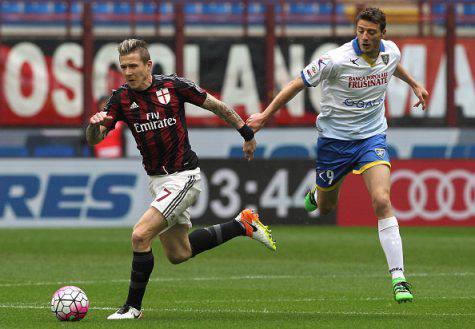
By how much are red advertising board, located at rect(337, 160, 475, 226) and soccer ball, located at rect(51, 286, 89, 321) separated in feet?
36.3

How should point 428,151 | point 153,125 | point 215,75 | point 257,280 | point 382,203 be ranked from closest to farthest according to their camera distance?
1. point 153,125
2. point 382,203
3. point 257,280
4. point 428,151
5. point 215,75

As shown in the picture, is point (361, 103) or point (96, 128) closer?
point (96, 128)

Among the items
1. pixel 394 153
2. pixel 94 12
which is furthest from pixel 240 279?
pixel 94 12

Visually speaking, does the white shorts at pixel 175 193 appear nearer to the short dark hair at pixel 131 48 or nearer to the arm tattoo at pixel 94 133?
the arm tattoo at pixel 94 133

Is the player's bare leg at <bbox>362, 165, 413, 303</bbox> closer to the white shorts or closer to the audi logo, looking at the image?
the white shorts

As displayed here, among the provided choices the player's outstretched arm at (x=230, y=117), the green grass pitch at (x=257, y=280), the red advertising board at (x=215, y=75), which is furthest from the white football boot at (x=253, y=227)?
the red advertising board at (x=215, y=75)

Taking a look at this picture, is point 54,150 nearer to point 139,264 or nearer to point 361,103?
point 361,103

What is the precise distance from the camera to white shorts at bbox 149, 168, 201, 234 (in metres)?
8.91

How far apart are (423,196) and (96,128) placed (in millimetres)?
11227

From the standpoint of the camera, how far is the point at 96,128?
884 cm

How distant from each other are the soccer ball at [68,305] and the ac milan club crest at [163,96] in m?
1.52

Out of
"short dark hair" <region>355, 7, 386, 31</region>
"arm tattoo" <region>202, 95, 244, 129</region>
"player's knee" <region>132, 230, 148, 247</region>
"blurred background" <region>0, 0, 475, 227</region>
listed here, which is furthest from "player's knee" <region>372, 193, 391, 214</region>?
"blurred background" <region>0, 0, 475, 227</region>

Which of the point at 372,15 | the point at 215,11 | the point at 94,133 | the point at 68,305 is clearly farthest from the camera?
the point at 215,11

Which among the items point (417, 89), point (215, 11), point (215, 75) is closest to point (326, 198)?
point (417, 89)
